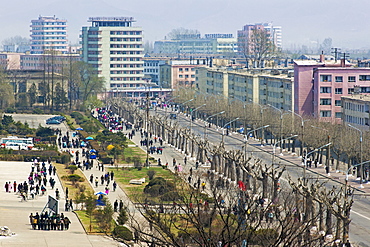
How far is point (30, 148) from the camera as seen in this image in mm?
106625

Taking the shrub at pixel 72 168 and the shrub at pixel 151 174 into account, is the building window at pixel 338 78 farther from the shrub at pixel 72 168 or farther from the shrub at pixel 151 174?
the shrub at pixel 72 168

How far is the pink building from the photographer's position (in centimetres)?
12588

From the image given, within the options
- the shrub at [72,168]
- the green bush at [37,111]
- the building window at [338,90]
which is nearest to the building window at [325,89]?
the building window at [338,90]

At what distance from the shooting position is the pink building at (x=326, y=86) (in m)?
126

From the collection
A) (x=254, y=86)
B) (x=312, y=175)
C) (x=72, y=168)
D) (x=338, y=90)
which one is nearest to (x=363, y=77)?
(x=338, y=90)

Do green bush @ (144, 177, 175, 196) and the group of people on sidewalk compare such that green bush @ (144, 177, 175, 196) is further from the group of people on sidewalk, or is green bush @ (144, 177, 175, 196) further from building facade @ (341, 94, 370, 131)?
building facade @ (341, 94, 370, 131)

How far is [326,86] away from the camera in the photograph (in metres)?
127

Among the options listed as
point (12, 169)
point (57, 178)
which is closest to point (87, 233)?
A: point (57, 178)

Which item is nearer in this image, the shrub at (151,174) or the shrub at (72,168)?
the shrub at (151,174)

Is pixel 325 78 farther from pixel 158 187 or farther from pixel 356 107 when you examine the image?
pixel 158 187

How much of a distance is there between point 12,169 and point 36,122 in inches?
2250

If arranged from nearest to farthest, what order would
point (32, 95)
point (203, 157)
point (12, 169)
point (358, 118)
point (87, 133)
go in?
1. point (12, 169)
2. point (203, 157)
3. point (358, 118)
4. point (87, 133)
5. point (32, 95)

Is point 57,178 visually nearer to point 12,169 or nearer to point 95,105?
point 12,169

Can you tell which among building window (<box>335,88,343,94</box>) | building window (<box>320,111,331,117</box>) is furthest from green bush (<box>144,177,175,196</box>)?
building window (<box>335,88,343,94</box>)
